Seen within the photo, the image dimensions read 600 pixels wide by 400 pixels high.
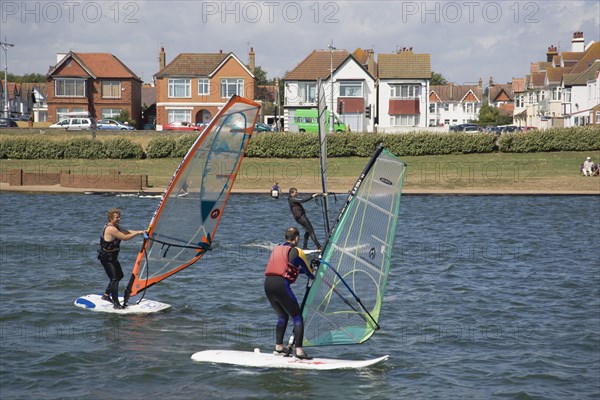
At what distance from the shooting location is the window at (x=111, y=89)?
3127 inches

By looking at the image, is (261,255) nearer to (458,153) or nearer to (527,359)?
(527,359)

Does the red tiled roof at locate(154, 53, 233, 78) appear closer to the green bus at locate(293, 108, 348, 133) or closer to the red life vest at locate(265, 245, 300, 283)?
the green bus at locate(293, 108, 348, 133)

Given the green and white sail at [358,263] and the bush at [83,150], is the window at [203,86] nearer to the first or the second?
the bush at [83,150]

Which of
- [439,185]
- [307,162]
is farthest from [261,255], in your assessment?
[307,162]

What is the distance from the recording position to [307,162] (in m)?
51.9

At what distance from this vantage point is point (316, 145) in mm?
53312

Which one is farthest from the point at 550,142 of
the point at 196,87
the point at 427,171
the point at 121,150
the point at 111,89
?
the point at 111,89

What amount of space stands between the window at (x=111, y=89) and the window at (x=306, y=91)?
17259 mm

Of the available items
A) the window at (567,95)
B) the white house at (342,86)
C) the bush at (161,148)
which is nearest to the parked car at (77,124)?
the bush at (161,148)

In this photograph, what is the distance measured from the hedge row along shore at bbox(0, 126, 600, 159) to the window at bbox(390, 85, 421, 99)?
77.9 ft

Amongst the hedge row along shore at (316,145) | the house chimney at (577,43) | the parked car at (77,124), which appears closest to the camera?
the hedge row along shore at (316,145)

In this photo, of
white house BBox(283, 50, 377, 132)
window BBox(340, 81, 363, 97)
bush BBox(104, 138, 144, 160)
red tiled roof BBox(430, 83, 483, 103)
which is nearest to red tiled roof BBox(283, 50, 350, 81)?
white house BBox(283, 50, 377, 132)

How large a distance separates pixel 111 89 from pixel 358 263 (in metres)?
71.1

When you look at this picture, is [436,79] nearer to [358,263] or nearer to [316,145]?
[316,145]
